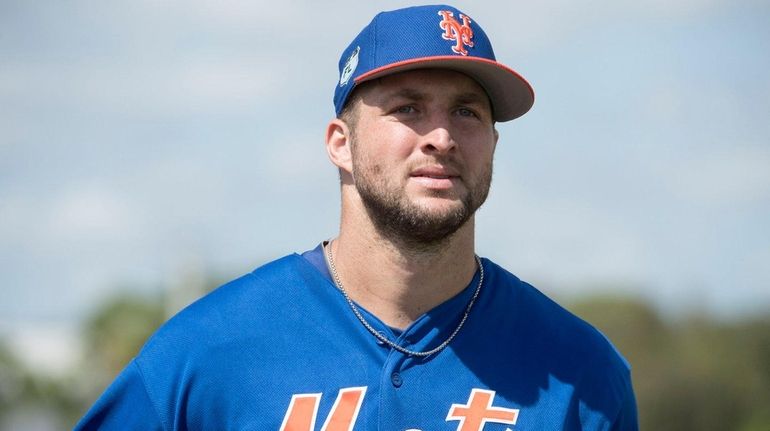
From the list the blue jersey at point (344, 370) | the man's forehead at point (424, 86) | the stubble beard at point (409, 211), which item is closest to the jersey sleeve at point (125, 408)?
the blue jersey at point (344, 370)

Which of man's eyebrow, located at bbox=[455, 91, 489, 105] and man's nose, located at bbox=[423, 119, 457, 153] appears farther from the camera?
man's eyebrow, located at bbox=[455, 91, 489, 105]

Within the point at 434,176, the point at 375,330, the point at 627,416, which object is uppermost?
the point at 434,176

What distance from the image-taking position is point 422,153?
13.6 feet

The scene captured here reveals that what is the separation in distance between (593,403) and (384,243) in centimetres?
96

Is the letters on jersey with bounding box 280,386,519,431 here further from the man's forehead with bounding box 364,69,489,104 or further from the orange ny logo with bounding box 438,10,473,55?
the orange ny logo with bounding box 438,10,473,55

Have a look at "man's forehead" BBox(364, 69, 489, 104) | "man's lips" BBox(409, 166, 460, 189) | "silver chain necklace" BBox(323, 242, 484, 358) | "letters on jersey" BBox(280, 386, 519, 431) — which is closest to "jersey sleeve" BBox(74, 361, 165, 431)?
"letters on jersey" BBox(280, 386, 519, 431)

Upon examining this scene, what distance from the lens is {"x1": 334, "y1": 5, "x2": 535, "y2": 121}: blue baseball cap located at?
4.26 m

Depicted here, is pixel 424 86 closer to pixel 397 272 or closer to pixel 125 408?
pixel 397 272

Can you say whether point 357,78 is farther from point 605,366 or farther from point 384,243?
point 605,366

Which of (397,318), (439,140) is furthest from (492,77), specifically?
(397,318)

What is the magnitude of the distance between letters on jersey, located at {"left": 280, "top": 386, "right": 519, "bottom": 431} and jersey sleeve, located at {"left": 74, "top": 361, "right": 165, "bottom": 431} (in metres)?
0.47

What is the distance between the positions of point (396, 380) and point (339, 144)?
94cm

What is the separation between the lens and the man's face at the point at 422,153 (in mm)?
4148

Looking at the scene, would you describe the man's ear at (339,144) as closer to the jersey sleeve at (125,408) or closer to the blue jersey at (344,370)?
the blue jersey at (344,370)
